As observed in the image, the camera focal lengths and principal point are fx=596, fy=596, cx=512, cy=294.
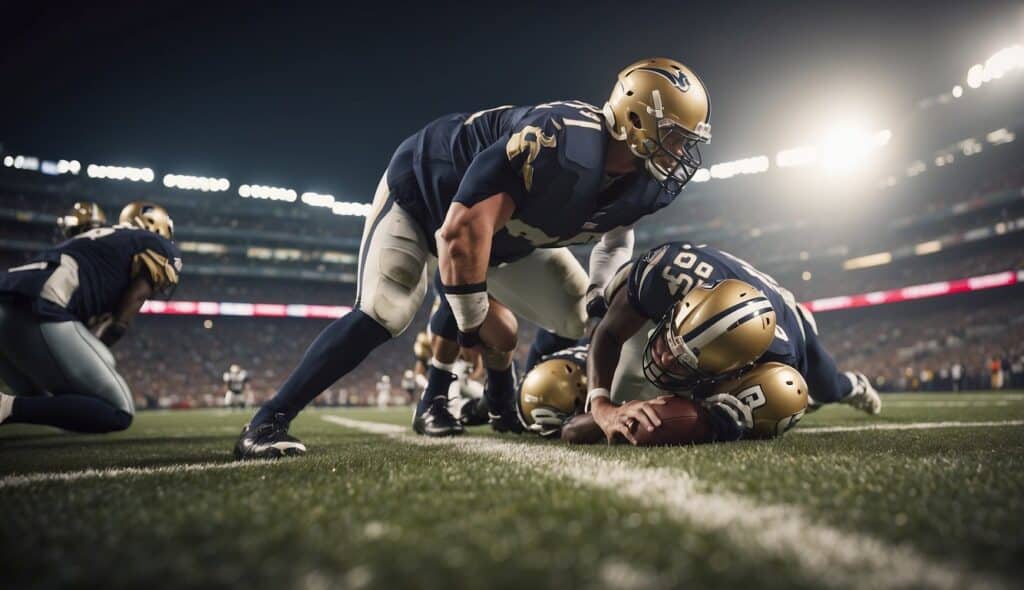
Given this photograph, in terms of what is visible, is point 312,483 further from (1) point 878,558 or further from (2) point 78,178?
(2) point 78,178

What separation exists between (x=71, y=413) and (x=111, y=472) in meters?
1.47

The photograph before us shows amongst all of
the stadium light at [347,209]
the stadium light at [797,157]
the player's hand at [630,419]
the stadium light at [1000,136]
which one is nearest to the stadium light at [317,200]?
the stadium light at [347,209]

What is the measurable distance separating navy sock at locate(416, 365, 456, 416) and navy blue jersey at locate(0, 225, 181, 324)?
1.62 m

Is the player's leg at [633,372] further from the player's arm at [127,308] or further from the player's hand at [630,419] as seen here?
the player's arm at [127,308]

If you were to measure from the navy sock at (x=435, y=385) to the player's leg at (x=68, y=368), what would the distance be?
157 centimetres

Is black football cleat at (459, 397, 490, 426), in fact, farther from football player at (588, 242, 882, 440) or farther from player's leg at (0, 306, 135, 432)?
player's leg at (0, 306, 135, 432)

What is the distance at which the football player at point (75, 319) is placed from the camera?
3.07m

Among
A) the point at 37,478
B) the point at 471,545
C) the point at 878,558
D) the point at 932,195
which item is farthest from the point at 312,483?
the point at 932,195

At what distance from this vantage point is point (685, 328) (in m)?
2.06

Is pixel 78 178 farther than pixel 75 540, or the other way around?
pixel 78 178

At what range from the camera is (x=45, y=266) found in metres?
3.20

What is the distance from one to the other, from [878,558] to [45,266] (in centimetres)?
387

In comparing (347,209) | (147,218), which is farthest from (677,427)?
(347,209)

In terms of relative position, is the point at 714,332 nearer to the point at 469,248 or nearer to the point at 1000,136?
the point at 469,248
